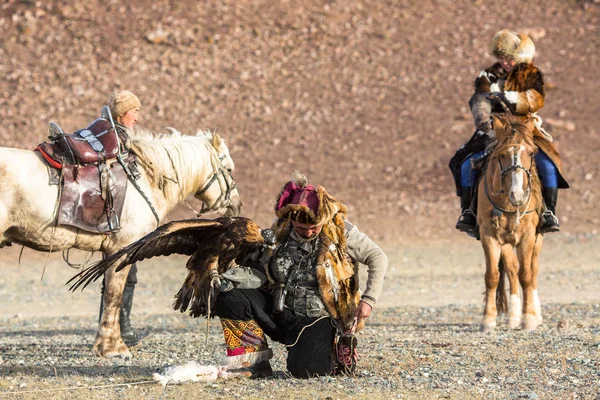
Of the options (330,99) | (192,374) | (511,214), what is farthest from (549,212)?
(330,99)

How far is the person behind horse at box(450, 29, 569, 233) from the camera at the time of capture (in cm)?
1110

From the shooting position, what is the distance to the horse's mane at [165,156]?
972 centimetres

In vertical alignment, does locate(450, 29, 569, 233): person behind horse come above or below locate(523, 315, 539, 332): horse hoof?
above

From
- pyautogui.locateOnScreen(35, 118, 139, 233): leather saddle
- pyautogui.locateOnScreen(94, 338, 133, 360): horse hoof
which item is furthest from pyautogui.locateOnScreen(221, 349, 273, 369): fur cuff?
pyautogui.locateOnScreen(35, 118, 139, 233): leather saddle

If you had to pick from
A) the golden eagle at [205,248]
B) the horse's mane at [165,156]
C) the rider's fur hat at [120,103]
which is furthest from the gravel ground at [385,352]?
the rider's fur hat at [120,103]

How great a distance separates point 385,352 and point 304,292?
5.55 ft

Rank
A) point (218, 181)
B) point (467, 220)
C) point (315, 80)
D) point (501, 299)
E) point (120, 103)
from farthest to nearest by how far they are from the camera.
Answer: point (315, 80) → point (467, 220) → point (501, 299) → point (218, 181) → point (120, 103)

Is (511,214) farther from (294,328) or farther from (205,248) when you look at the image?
(205,248)

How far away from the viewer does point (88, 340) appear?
10898 mm

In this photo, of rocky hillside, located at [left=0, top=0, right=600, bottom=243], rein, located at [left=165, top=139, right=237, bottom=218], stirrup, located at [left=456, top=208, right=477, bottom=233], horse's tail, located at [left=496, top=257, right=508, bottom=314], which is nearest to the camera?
rein, located at [left=165, top=139, right=237, bottom=218]

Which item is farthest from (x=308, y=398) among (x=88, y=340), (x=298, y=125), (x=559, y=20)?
(x=559, y=20)

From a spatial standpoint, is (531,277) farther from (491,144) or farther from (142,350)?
(142,350)

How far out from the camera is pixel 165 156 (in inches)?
388

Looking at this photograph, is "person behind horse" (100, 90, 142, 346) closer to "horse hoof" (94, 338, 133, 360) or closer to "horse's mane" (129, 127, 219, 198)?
"horse's mane" (129, 127, 219, 198)
